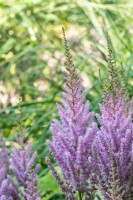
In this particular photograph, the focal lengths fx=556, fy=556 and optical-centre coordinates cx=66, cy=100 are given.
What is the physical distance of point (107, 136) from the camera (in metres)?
1.74

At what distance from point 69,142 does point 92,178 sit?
0.45 ft

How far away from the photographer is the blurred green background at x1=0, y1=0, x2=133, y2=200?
3.86 m

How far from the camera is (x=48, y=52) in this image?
6.01 meters

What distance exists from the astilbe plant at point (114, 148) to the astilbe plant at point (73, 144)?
34 millimetres

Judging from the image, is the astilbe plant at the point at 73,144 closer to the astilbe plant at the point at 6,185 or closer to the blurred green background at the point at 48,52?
the astilbe plant at the point at 6,185

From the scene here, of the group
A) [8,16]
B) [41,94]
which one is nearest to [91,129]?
[41,94]

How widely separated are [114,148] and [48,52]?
4.35m

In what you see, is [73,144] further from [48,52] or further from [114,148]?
[48,52]

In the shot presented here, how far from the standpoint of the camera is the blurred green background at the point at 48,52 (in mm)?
3860

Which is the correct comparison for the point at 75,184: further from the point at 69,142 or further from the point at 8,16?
the point at 8,16

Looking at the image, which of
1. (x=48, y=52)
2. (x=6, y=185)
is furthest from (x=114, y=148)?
(x=48, y=52)

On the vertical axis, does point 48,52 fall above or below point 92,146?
above

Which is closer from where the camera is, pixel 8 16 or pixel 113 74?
pixel 113 74

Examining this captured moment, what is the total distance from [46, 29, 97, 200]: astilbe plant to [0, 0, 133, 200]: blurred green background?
2.78 feet
